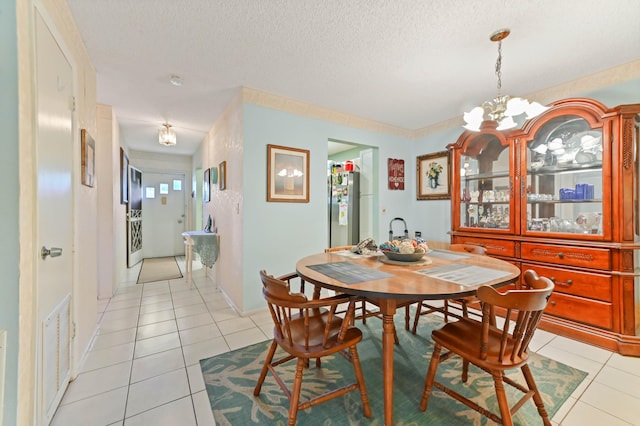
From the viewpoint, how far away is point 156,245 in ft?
20.2

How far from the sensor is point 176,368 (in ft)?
6.28

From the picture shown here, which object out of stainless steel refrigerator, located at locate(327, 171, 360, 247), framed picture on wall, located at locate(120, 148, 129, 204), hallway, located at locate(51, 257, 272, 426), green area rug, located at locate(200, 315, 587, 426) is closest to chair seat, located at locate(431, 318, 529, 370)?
green area rug, located at locate(200, 315, 587, 426)

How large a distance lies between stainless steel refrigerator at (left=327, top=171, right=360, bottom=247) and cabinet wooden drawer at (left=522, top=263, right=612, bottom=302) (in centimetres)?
251

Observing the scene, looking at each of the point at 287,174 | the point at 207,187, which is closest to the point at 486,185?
the point at 287,174

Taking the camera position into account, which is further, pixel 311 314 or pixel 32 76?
pixel 311 314

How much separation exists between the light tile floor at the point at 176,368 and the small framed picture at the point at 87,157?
140 centimetres

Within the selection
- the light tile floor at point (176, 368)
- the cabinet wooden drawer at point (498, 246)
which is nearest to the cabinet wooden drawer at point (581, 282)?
the cabinet wooden drawer at point (498, 246)

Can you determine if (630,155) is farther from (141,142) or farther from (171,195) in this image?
(171,195)

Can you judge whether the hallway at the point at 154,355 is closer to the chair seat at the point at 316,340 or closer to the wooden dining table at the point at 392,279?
the chair seat at the point at 316,340

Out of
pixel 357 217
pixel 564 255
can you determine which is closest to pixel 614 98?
pixel 564 255

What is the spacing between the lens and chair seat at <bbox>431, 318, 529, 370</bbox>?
124 cm

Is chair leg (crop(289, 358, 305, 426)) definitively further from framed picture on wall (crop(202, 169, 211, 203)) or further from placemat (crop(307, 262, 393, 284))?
framed picture on wall (crop(202, 169, 211, 203))

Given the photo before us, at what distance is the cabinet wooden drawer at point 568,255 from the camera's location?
2.21m

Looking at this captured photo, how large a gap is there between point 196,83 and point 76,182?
1490mm
